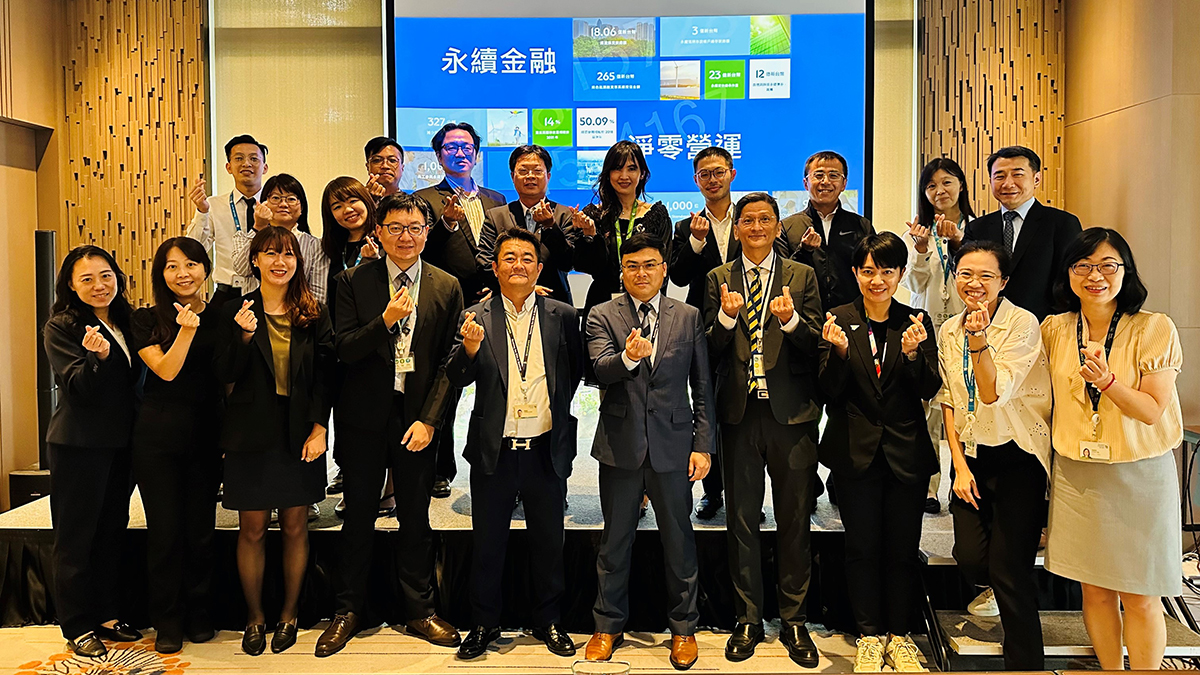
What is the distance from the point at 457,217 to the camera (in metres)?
3.83

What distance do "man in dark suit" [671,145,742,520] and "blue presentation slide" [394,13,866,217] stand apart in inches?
85.4

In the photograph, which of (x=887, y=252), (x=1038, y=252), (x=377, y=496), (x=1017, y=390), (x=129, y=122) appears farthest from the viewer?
(x=129, y=122)

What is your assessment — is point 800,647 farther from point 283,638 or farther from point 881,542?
point 283,638

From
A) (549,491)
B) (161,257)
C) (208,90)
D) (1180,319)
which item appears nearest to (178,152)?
(208,90)

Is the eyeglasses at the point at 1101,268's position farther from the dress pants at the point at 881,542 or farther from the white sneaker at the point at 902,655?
the white sneaker at the point at 902,655

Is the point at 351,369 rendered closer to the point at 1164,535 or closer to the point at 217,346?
the point at 217,346

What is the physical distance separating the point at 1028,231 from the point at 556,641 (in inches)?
105

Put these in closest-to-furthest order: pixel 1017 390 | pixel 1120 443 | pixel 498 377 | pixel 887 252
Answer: pixel 1120 443
pixel 1017 390
pixel 887 252
pixel 498 377

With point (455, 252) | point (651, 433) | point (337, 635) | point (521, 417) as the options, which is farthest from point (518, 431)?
point (337, 635)

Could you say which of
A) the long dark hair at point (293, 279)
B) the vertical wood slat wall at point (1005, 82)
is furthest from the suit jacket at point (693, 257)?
the vertical wood slat wall at point (1005, 82)

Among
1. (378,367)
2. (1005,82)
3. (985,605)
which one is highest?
(1005,82)

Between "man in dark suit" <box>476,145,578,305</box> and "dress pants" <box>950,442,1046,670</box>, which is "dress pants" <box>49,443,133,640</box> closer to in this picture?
"man in dark suit" <box>476,145,578,305</box>

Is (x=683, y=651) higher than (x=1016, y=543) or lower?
lower

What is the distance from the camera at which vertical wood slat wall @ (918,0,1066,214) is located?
5.48 metres
